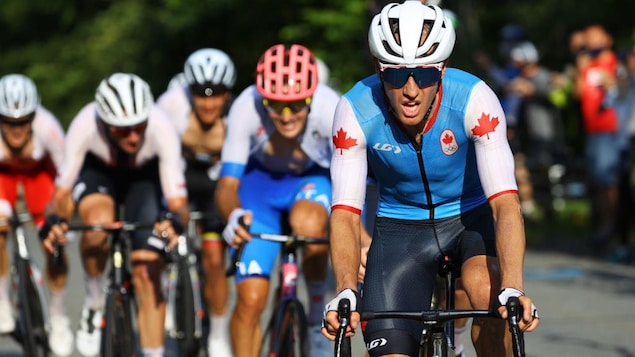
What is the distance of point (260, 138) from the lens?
313 inches

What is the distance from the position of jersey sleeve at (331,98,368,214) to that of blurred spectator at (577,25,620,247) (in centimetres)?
934

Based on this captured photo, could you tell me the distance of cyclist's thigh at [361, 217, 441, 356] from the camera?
561cm

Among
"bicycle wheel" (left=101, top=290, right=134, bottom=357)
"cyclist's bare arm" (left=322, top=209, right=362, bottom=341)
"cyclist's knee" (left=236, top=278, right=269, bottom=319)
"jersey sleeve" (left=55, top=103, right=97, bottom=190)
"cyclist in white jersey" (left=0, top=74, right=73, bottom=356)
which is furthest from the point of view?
"cyclist in white jersey" (left=0, top=74, right=73, bottom=356)

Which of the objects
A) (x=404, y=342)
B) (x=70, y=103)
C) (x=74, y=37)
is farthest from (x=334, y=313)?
(x=74, y=37)

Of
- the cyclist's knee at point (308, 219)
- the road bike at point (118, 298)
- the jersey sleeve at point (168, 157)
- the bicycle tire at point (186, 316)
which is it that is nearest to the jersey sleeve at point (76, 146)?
the jersey sleeve at point (168, 157)

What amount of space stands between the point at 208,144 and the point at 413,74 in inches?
189

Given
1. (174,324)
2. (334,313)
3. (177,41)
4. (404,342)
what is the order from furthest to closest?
(177,41) < (174,324) < (404,342) < (334,313)

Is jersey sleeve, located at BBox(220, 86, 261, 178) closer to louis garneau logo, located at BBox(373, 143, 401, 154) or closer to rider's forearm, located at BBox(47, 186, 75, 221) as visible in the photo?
rider's forearm, located at BBox(47, 186, 75, 221)

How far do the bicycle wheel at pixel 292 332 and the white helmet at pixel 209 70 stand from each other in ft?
8.93

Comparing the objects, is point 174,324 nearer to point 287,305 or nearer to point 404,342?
point 287,305

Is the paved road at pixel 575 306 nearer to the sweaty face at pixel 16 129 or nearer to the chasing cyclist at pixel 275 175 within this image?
the sweaty face at pixel 16 129

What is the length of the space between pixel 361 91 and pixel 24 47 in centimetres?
3415

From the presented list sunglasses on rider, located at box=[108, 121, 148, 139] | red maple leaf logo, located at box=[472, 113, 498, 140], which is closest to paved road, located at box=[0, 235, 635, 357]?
sunglasses on rider, located at box=[108, 121, 148, 139]

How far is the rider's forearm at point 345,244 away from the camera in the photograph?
553 centimetres
